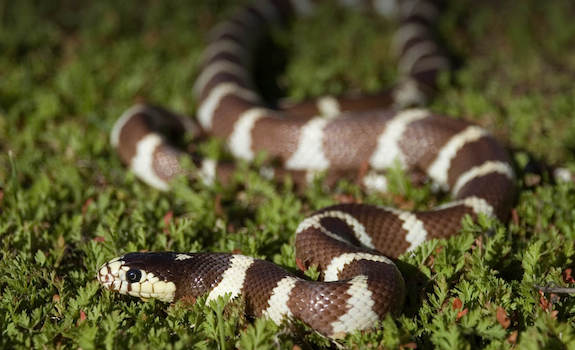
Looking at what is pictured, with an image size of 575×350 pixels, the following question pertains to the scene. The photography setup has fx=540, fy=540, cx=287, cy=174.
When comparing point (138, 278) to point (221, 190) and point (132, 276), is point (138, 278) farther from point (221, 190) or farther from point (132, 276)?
point (221, 190)

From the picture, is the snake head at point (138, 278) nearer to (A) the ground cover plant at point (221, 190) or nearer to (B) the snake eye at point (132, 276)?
(B) the snake eye at point (132, 276)

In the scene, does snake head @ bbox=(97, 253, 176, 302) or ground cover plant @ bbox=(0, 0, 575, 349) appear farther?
snake head @ bbox=(97, 253, 176, 302)

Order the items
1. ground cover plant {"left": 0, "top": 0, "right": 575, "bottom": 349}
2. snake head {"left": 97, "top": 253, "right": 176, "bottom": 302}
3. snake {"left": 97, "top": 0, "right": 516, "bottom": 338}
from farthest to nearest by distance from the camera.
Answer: snake head {"left": 97, "top": 253, "right": 176, "bottom": 302} < snake {"left": 97, "top": 0, "right": 516, "bottom": 338} < ground cover plant {"left": 0, "top": 0, "right": 575, "bottom": 349}

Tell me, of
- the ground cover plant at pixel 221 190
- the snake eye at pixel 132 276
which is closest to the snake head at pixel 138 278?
A: the snake eye at pixel 132 276

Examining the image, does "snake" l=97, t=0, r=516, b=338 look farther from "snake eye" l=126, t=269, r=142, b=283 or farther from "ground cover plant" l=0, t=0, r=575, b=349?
"ground cover plant" l=0, t=0, r=575, b=349

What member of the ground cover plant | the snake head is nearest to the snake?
the snake head

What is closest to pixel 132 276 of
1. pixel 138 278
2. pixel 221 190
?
pixel 138 278
